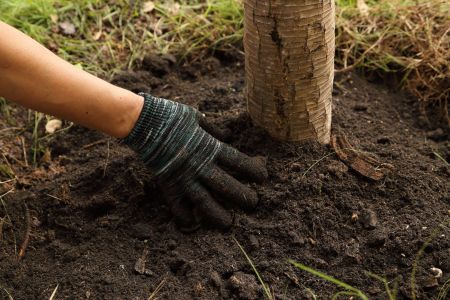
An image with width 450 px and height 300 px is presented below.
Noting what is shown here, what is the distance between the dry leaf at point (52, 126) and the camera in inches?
104

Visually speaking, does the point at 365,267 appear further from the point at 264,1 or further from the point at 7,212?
the point at 7,212

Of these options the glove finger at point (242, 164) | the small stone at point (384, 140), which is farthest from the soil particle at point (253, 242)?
the small stone at point (384, 140)

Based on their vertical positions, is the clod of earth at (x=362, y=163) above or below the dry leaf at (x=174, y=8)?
below

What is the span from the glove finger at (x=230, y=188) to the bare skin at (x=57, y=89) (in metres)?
0.33

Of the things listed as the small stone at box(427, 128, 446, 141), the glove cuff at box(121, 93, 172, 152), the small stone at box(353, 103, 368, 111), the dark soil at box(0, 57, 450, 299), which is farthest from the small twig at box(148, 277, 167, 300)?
the small stone at box(427, 128, 446, 141)

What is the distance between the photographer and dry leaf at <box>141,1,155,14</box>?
3250 millimetres

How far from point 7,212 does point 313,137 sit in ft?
3.97

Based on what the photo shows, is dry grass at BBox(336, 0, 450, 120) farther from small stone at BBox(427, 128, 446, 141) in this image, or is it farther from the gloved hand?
the gloved hand

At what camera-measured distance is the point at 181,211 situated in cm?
202

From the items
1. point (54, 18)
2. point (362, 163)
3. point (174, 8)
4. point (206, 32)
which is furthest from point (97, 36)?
point (362, 163)

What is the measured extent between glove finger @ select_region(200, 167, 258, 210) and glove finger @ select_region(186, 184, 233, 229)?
0.12 ft

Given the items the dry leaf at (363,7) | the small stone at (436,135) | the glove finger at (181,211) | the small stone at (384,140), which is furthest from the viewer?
the dry leaf at (363,7)

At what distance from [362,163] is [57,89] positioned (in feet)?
3.62

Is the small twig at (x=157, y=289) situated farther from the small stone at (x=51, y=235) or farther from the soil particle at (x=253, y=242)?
the small stone at (x=51, y=235)
